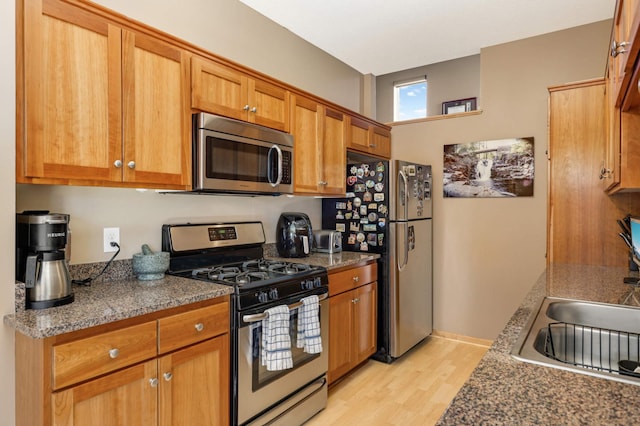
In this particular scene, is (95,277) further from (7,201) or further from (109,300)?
(7,201)

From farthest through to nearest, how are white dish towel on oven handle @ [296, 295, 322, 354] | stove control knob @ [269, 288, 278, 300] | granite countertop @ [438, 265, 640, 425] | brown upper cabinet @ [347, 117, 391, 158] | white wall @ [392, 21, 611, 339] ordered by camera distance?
1. brown upper cabinet @ [347, 117, 391, 158]
2. white wall @ [392, 21, 611, 339]
3. white dish towel on oven handle @ [296, 295, 322, 354]
4. stove control knob @ [269, 288, 278, 300]
5. granite countertop @ [438, 265, 640, 425]

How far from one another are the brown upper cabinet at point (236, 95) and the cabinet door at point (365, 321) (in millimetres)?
1370

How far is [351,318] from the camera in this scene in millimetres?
2791

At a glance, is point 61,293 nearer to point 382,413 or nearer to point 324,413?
point 324,413

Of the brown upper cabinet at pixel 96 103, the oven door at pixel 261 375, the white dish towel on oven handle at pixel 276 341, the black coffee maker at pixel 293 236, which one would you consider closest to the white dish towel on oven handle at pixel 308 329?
the oven door at pixel 261 375

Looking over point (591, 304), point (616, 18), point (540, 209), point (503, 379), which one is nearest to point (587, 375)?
point (503, 379)

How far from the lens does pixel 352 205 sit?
3.27 metres

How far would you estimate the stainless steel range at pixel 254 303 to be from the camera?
6.16 ft

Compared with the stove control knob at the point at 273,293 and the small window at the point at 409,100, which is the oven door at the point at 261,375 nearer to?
the stove control knob at the point at 273,293

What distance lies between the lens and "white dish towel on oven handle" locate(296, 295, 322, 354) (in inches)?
86.0

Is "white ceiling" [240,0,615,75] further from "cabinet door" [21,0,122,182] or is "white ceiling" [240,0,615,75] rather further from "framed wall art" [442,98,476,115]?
"cabinet door" [21,0,122,182]

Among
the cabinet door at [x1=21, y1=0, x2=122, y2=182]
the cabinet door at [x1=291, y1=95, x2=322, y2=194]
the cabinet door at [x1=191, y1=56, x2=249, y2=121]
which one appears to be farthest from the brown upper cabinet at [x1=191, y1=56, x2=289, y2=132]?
the cabinet door at [x1=21, y1=0, x2=122, y2=182]

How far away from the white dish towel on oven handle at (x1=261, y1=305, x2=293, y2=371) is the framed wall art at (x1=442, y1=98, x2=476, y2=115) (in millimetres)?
3261

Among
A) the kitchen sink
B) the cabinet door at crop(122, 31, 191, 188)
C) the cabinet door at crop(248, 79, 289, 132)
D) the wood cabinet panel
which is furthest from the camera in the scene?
the wood cabinet panel
